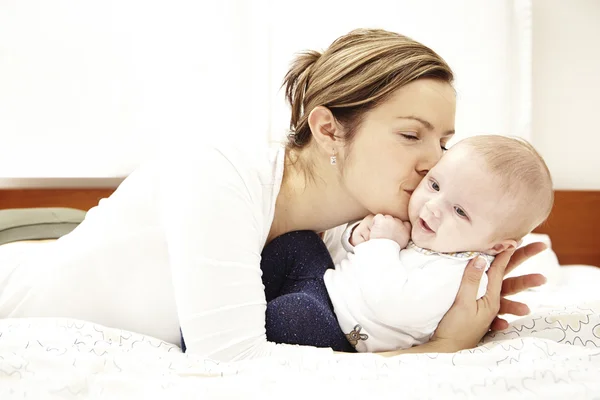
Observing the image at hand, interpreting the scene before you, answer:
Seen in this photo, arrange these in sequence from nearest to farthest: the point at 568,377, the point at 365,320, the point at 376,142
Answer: the point at 568,377
the point at 365,320
the point at 376,142

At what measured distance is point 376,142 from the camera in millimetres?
1262

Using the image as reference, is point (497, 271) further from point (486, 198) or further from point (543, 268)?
point (543, 268)

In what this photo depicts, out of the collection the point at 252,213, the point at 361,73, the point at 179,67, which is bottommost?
the point at 252,213

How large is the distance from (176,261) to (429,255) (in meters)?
0.50

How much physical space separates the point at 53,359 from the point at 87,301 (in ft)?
1.15

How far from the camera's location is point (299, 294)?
1.13 m

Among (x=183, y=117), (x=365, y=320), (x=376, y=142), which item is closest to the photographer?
(x=365, y=320)

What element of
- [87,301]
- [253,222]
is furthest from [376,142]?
[87,301]

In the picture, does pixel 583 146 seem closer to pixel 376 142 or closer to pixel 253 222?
pixel 376 142

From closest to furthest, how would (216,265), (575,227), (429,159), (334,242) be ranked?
(216,265) → (429,159) → (334,242) → (575,227)

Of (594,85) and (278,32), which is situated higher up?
(278,32)

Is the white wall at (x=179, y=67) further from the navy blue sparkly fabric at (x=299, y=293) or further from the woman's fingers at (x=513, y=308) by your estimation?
the woman's fingers at (x=513, y=308)

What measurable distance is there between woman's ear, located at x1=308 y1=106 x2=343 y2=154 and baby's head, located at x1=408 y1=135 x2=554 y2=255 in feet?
0.86

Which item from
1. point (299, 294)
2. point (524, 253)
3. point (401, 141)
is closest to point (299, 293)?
point (299, 294)
